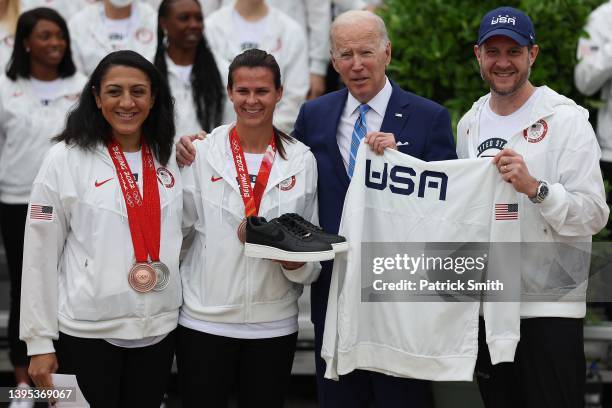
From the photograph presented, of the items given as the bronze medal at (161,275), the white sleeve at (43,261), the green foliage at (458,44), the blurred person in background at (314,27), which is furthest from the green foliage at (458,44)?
the white sleeve at (43,261)

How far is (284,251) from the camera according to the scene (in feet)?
13.5

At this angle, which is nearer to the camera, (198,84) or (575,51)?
(575,51)

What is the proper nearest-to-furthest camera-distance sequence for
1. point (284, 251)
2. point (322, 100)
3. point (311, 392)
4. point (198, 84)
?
1. point (284, 251)
2. point (322, 100)
3. point (198, 84)
4. point (311, 392)

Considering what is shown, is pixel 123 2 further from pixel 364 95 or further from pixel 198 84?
pixel 364 95

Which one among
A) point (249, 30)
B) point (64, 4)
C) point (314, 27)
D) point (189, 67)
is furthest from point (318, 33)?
point (64, 4)

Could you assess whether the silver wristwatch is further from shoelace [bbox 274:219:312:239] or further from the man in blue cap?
shoelace [bbox 274:219:312:239]

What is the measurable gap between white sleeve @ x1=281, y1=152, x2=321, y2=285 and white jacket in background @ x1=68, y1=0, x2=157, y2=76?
2.73 meters

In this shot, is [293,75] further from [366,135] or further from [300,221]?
[300,221]

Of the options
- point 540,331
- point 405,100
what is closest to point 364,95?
point 405,100

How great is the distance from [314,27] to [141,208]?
3.62 metres

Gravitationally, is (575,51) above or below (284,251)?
above

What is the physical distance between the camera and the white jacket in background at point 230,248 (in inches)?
173

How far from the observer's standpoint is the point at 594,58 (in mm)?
5809

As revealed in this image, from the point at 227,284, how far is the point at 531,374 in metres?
1.39
